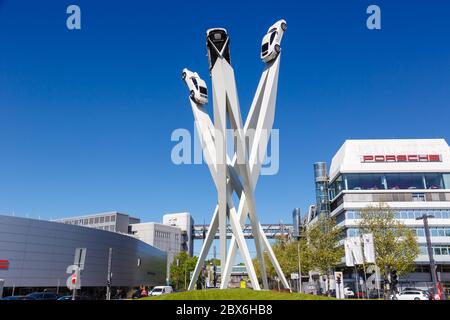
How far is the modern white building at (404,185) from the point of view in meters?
60.1

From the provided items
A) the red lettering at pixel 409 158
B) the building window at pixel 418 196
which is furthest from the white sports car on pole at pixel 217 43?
the building window at pixel 418 196

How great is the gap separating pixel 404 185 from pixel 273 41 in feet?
160

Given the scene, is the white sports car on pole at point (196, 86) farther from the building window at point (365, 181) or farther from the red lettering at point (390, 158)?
the red lettering at point (390, 158)

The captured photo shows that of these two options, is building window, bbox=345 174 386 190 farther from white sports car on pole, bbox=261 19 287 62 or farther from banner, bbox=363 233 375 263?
white sports car on pole, bbox=261 19 287 62

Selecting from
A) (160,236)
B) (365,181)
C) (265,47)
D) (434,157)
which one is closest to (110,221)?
(160,236)

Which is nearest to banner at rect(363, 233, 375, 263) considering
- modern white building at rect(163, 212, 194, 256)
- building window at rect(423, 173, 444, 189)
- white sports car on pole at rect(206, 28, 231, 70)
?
white sports car on pole at rect(206, 28, 231, 70)

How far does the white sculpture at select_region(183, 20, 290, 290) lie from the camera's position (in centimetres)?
2500

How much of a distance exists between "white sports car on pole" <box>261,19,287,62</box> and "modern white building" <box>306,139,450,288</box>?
41880 mm

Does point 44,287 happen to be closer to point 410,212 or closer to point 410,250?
point 410,250

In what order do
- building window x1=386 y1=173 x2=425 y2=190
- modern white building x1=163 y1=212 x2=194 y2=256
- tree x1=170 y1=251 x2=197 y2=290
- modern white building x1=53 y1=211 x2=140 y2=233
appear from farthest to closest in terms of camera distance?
1. modern white building x1=163 y1=212 x2=194 y2=256
2. modern white building x1=53 y1=211 x2=140 y2=233
3. tree x1=170 y1=251 x2=197 y2=290
4. building window x1=386 y1=173 x2=425 y2=190

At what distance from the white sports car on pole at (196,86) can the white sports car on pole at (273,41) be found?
17.0 feet
